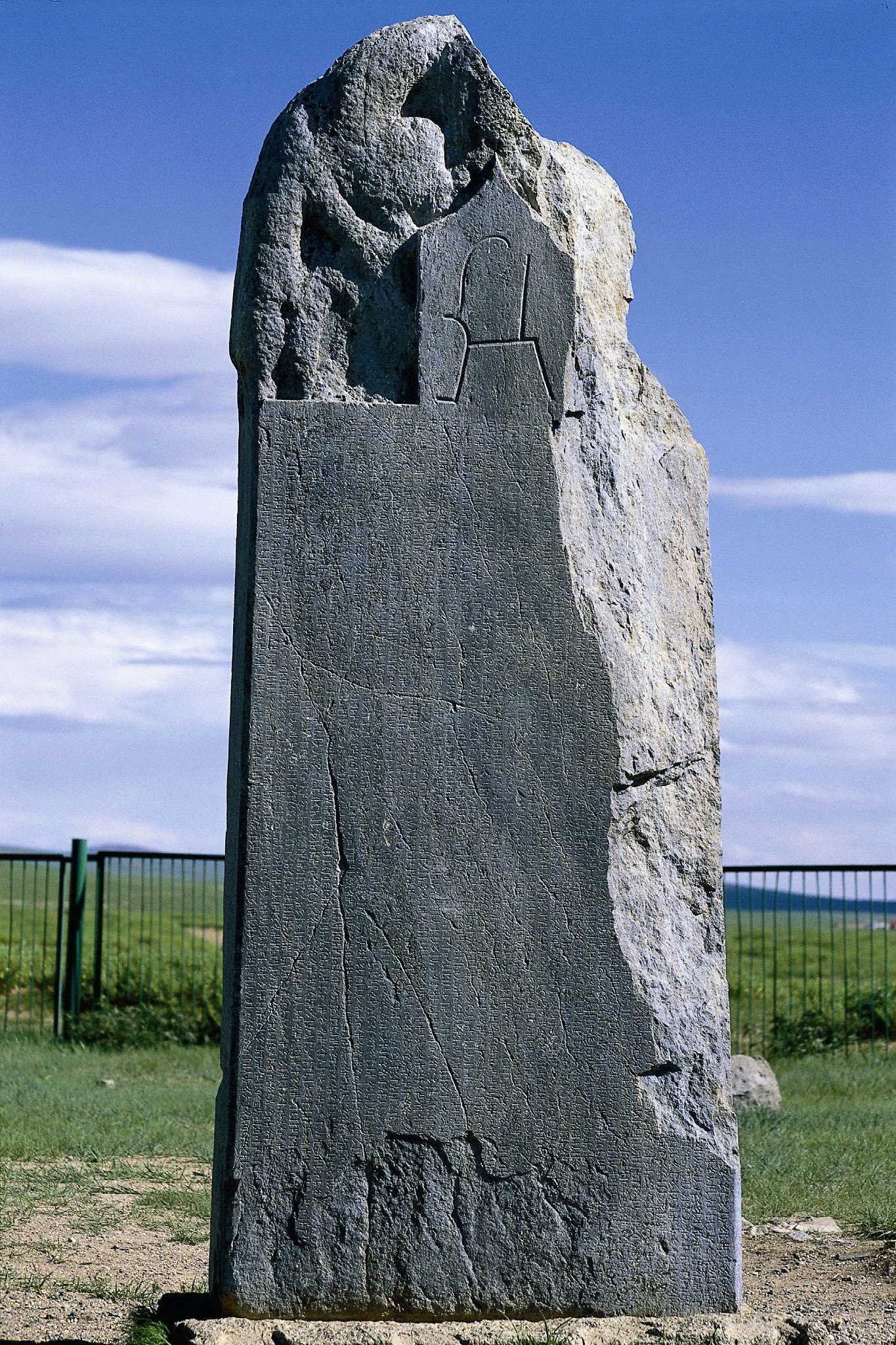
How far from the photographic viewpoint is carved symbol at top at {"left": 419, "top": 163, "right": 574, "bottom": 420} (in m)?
3.21

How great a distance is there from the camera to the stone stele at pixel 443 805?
3.00m

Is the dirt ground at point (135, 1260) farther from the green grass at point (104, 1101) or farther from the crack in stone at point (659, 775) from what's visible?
the crack in stone at point (659, 775)

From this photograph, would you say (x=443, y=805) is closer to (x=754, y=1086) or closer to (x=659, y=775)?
(x=659, y=775)

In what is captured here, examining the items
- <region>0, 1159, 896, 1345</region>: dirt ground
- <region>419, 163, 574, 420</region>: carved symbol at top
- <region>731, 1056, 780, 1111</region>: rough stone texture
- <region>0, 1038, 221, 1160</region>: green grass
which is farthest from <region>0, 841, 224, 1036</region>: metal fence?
<region>419, 163, 574, 420</region>: carved symbol at top

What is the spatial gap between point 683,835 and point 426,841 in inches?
26.6

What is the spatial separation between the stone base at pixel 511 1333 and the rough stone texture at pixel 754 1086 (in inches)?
178

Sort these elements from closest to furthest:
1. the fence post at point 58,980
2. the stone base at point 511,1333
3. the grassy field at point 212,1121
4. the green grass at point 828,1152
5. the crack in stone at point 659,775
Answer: the stone base at point 511,1333
the crack in stone at point 659,775
the green grass at point 828,1152
the grassy field at point 212,1121
the fence post at point 58,980

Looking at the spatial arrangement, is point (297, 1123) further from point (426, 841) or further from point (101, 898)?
point (101, 898)

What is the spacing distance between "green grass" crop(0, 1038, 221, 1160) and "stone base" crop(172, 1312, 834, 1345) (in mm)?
3280

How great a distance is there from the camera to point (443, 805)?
307 centimetres

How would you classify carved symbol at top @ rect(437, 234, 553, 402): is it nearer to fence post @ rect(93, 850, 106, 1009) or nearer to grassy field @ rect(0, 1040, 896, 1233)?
grassy field @ rect(0, 1040, 896, 1233)

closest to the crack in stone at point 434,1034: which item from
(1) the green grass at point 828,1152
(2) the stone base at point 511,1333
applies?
(2) the stone base at point 511,1333

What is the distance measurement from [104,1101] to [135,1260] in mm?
2978

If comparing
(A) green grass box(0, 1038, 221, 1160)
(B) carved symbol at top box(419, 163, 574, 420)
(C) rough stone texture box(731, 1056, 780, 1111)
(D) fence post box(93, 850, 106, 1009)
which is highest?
(B) carved symbol at top box(419, 163, 574, 420)
